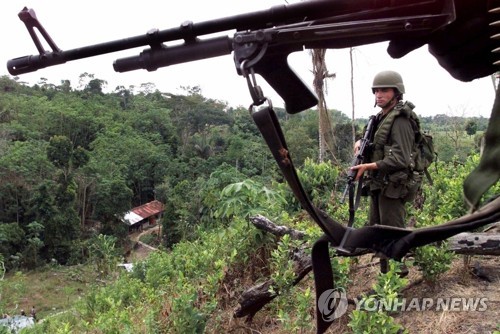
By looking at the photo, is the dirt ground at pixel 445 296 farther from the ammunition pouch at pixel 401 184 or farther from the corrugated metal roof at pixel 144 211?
the corrugated metal roof at pixel 144 211

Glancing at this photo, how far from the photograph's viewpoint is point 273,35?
1.35 meters

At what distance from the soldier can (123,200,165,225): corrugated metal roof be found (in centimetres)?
3627

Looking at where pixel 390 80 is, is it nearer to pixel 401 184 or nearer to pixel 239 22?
pixel 401 184

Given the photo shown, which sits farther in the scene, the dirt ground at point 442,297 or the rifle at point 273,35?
the dirt ground at point 442,297

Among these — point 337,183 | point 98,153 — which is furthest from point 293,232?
point 98,153

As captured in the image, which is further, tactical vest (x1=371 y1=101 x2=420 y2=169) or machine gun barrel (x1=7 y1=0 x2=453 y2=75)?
tactical vest (x1=371 y1=101 x2=420 y2=169)

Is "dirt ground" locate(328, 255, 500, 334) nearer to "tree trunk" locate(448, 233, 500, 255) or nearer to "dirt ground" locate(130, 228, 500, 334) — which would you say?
"dirt ground" locate(130, 228, 500, 334)

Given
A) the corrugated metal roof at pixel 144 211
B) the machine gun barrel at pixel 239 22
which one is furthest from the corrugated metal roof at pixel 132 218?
the machine gun barrel at pixel 239 22

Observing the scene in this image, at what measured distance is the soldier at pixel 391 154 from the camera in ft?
10.8

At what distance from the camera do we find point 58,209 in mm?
32344

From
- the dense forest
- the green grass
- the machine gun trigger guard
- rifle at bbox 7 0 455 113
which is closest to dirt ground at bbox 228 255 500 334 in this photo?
rifle at bbox 7 0 455 113

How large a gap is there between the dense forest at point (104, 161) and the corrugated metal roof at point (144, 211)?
2.60 feet

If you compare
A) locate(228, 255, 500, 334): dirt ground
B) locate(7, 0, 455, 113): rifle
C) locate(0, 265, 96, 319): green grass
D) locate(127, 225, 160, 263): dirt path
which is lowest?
locate(127, 225, 160, 263): dirt path

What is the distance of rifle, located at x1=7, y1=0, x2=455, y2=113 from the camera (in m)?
1.29
